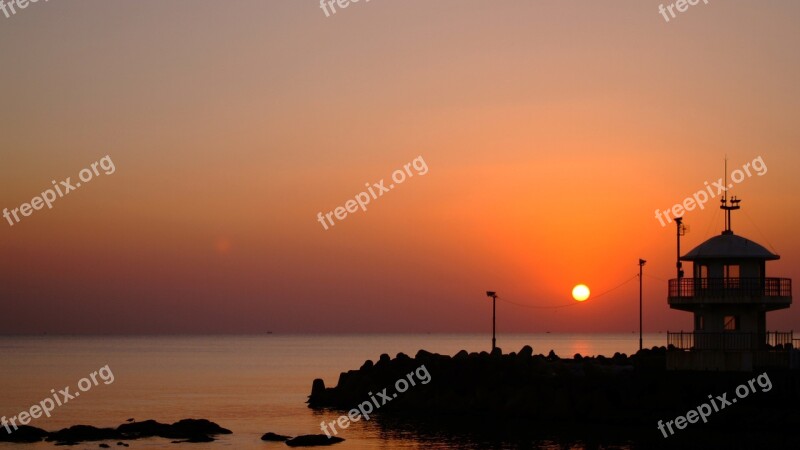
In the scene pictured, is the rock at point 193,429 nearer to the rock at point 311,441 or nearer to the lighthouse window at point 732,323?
the rock at point 311,441

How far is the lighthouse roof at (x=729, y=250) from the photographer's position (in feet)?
149

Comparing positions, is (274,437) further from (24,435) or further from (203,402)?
(203,402)

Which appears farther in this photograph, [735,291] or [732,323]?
[732,323]

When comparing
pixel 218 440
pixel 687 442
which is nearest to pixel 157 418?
pixel 218 440

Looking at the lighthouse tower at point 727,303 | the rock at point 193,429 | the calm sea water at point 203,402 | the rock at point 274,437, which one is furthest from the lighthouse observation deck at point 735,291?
the rock at point 193,429

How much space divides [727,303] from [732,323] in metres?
1.19

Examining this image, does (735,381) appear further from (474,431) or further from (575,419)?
(474,431)

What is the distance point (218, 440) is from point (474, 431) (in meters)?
11.6

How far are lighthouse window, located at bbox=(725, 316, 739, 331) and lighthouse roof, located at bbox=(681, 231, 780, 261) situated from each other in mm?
2560

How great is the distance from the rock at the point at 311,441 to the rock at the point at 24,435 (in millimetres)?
11190

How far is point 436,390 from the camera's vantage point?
188 feet

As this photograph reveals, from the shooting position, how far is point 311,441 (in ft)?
153

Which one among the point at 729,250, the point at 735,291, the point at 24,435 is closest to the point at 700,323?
the point at 735,291

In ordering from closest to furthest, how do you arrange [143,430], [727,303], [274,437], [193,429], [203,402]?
[727,303], [274,437], [143,430], [193,429], [203,402]
